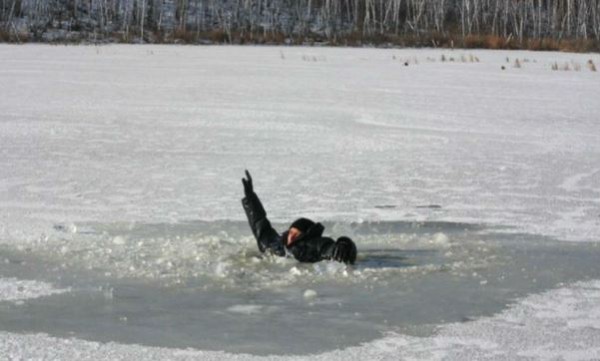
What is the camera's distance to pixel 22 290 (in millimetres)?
5227

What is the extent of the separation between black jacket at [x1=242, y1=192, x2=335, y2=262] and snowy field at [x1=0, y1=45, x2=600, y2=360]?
0.08 meters

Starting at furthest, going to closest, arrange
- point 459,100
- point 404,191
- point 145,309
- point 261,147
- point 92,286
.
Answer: point 459,100
point 261,147
point 404,191
point 92,286
point 145,309

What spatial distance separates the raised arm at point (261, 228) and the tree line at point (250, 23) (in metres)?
35.8

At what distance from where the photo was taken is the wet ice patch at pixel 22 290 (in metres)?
5.10

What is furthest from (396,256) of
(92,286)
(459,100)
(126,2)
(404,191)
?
(126,2)

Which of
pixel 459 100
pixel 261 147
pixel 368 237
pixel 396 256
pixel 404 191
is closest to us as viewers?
pixel 396 256

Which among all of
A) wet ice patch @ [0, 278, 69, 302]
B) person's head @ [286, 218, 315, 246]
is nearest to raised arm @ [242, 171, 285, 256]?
person's head @ [286, 218, 315, 246]

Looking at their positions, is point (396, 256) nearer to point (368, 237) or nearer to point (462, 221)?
point (368, 237)

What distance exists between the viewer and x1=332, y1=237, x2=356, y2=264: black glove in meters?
5.75

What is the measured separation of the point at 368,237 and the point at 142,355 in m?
2.84

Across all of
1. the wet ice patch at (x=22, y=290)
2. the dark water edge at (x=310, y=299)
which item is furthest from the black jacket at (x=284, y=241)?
the wet ice patch at (x=22, y=290)

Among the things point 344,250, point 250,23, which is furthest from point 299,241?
point 250,23

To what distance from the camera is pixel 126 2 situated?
62.1 meters

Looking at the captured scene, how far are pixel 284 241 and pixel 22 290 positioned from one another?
1.42 meters
